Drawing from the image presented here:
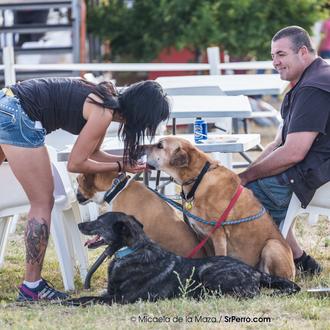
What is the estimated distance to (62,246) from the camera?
618 centimetres

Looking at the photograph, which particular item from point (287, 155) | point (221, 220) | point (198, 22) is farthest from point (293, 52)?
point (198, 22)

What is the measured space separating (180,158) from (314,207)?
1.01 metres

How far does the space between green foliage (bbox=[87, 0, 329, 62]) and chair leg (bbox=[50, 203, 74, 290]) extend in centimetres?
Result: 905

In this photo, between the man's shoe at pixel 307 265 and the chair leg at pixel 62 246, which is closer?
the chair leg at pixel 62 246

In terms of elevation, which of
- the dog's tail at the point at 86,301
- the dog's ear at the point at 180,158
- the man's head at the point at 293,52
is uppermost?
the man's head at the point at 293,52

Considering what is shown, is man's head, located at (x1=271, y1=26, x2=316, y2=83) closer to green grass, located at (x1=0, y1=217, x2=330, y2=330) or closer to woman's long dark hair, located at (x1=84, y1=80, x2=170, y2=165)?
woman's long dark hair, located at (x1=84, y1=80, x2=170, y2=165)

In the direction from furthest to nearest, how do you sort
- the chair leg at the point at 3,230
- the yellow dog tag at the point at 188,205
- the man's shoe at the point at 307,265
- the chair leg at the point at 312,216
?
the chair leg at the point at 3,230, the man's shoe at the point at 307,265, the chair leg at the point at 312,216, the yellow dog tag at the point at 188,205

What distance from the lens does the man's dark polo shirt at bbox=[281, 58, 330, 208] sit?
234 inches

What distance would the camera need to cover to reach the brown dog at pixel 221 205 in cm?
594

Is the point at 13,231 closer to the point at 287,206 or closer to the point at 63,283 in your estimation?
Answer: the point at 63,283

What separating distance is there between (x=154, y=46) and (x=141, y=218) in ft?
32.1

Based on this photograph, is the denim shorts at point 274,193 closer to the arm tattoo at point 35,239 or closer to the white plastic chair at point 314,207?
the white plastic chair at point 314,207

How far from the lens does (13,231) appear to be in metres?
8.43

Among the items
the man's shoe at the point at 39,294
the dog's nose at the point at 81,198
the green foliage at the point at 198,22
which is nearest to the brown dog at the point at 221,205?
the dog's nose at the point at 81,198
